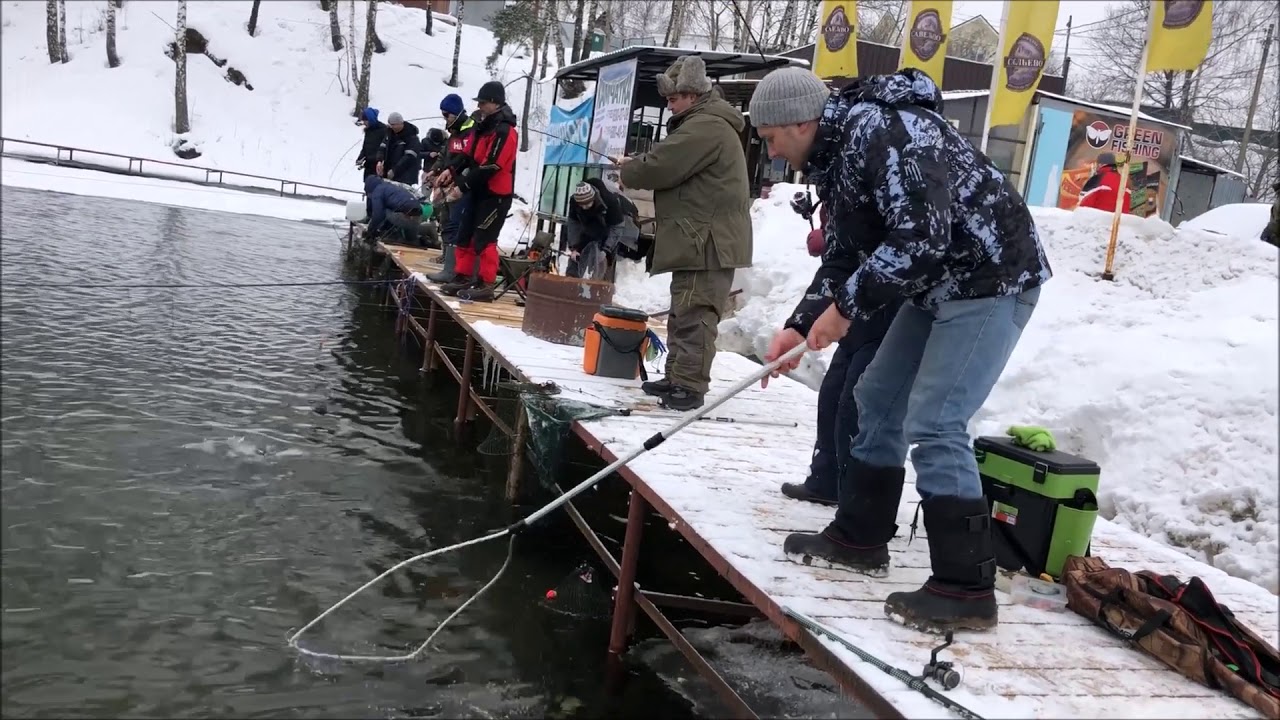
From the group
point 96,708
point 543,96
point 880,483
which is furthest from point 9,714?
point 543,96

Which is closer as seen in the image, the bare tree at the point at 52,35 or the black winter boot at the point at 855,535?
the black winter boot at the point at 855,535

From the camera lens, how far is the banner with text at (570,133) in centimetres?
1227

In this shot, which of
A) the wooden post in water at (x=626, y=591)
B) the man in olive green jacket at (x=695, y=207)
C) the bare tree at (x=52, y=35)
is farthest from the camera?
the bare tree at (x=52, y=35)

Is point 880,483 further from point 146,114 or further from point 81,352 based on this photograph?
point 146,114

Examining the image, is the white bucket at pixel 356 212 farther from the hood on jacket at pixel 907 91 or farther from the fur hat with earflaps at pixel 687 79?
the hood on jacket at pixel 907 91

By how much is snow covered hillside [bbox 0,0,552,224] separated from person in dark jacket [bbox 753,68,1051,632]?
21.5m

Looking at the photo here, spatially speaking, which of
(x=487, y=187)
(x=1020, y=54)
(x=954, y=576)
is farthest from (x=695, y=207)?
(x=1020, y=54)

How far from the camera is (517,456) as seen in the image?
16.9ft

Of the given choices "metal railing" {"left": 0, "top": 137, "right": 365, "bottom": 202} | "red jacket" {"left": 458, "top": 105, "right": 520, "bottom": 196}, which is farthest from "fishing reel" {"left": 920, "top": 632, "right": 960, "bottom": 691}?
"metal railing" {"left": 0, "top": 137, "right": 365, "bottom": 202}

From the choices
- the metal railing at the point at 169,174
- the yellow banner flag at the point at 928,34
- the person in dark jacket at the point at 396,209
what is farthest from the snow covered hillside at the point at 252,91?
the yellow banner flag at the point at 928,34

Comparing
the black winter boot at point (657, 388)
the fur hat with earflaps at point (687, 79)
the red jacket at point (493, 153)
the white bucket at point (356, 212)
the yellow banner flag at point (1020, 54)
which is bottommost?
the black winter boot at point (657, 388)

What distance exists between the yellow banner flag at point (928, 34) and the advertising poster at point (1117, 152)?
848 cm

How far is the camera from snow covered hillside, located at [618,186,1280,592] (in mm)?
4910

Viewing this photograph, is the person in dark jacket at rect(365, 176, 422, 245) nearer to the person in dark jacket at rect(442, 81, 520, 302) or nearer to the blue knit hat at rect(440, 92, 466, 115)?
the blue knit hat at rect(440, 92, 466, 115)
